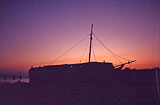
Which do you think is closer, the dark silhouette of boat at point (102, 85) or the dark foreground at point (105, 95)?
the dark foreground at point (105, 95)

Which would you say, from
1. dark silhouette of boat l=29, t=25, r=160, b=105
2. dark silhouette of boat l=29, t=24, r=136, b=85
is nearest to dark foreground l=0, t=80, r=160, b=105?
dark silhouette of boat l=29, t=25, r=160, b=105

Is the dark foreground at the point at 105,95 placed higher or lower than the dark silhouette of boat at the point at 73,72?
lower

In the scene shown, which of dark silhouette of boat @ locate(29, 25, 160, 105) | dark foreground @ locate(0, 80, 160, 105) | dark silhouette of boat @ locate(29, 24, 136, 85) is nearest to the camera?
dark foreground @ locate(0, 80, 160, 105)

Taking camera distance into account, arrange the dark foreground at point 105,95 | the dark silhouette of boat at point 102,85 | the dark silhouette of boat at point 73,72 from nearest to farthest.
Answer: the dark foreground at point 105,95 → the dark silhouette of boat at point 102,85 → the dark silhouette of boat at point 73,72

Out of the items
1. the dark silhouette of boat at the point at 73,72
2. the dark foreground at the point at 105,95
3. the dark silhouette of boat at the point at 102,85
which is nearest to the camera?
the dark foreground at the point at 105,95

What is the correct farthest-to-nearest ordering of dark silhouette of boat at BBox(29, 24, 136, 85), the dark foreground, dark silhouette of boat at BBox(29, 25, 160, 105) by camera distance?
1. dark silhouette of boat at BBox(29, 24, 136, 85)
2. dark silhouette of boat at BBox(29, 25, 160, 105)
3. the dark foreground

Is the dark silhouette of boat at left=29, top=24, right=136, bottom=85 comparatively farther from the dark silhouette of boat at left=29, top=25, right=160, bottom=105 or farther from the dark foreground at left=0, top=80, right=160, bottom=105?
the dark foreground at left=0, top=80, right=160, bottom=105

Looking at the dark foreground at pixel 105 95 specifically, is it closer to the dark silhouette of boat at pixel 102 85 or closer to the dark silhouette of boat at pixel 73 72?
the dark silhouette of boat at pixel 102 85

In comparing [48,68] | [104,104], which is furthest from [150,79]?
[48,68]

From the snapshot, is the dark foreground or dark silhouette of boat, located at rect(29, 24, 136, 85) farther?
dark silhouette of boat, located at rect(29, 24, 136, 85)

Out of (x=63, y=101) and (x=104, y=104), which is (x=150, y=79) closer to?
(x=104, y=104)

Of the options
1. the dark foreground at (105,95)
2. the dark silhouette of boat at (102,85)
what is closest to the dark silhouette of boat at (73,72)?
the dark silhouette of boat at (102,85)

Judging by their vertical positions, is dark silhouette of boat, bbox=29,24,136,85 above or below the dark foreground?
above

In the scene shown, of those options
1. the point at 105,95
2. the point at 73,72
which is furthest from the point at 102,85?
the point at 73,72
